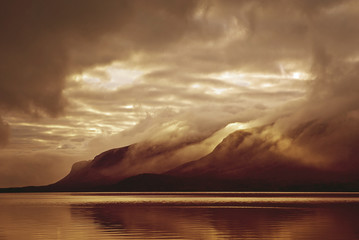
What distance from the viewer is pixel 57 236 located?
44.5 m

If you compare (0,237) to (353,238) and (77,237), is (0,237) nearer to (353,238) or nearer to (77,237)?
(77,237)

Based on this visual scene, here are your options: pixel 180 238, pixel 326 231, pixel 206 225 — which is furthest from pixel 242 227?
pixel 180 238

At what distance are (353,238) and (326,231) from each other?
5.79 metres

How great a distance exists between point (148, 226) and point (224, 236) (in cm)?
1285

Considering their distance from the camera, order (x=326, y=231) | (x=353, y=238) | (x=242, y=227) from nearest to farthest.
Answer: (x=353, y=238) < (x=326, y=231) < (x=242, y=227)

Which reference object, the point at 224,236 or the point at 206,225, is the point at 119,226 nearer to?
the point at 206,225

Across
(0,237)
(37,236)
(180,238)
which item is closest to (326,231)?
(180,238)

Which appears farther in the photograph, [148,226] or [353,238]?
[148,226]

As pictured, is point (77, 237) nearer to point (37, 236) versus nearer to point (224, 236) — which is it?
point (37, 236)

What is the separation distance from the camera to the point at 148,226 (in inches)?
2124

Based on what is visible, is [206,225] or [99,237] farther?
[206,225]

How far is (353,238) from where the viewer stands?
41906mm

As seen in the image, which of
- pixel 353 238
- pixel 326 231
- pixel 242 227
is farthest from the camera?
pixel 242 227

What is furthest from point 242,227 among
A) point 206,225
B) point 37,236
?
point 37,236
